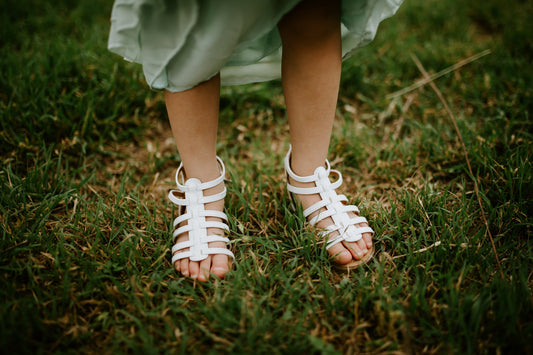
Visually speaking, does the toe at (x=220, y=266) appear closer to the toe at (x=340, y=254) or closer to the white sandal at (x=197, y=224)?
the white sandal at (x=197, y=224)

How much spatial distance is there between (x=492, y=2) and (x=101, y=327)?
3.58 metres

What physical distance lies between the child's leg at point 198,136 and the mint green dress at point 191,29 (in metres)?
0.06

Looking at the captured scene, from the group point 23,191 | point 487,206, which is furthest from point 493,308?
point 23,191

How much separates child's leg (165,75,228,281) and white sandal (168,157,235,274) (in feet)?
0.07

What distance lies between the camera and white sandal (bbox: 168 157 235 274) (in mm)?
1104

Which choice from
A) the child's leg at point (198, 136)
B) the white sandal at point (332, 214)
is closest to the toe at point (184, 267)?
the child's leg at point (198, 136)

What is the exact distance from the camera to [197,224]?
115 cm

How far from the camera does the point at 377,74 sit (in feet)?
6.97

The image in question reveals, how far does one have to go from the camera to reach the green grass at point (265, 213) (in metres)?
0.94

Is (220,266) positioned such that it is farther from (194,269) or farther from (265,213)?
(265,213)

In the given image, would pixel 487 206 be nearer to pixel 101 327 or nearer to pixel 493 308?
pixel 493 308

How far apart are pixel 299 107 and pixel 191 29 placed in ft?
1.40

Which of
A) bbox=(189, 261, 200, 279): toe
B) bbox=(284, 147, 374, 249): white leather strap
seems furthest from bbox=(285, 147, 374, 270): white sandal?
→ bbox=(189, 261, 200, 279): toe

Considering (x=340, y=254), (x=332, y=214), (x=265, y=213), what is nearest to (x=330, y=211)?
(x=332, y=214)
